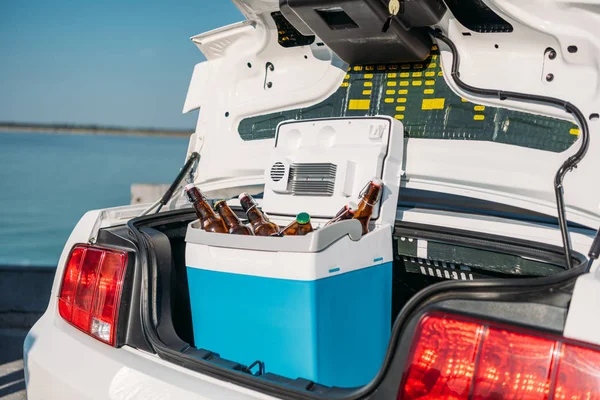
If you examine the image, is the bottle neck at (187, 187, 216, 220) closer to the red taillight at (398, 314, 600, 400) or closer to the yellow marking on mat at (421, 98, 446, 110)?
the yellow marking on mat at (421, 98, 446, 110)

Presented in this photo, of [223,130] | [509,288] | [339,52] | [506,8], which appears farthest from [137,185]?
[509,288]

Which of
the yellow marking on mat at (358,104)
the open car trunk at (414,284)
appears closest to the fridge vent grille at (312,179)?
the open car trunk at (414,284)

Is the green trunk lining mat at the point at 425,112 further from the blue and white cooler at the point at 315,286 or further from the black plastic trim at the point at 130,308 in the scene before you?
the black plastic trim at the point at 130,308

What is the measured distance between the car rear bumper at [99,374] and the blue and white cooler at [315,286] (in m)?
0.28

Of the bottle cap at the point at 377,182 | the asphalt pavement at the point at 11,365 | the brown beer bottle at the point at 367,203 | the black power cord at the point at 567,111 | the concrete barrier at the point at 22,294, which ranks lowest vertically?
the asphalt pavement at the point at 11,365

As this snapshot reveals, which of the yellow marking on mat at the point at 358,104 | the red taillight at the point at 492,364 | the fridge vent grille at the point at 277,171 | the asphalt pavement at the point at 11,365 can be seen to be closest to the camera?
the red taillight at the point at 492,364

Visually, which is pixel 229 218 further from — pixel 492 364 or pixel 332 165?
pixel 492 364

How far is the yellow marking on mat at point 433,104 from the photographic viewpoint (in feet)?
7.40

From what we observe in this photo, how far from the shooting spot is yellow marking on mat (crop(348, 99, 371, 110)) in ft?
8.03

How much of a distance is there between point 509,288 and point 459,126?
118cm

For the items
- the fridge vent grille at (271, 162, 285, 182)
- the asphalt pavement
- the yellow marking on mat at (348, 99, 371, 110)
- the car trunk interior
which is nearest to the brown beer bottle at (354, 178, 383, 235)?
the car trunk interior

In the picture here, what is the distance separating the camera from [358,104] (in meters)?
2.48

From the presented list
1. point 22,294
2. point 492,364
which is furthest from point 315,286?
point 22,294

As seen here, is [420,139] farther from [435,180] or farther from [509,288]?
[509,288]
